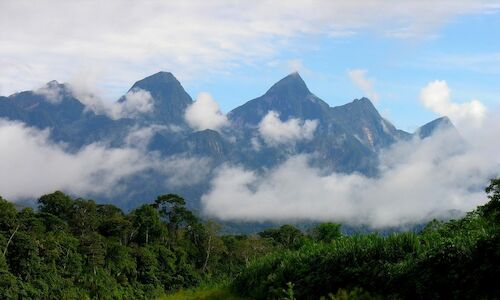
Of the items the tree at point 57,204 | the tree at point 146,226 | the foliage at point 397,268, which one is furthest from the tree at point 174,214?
the foliage at point 397,268

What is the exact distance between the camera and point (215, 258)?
3295 inches

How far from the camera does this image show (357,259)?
1312 centimetres

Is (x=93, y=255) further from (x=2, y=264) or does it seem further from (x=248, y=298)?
(x=248, y=298)

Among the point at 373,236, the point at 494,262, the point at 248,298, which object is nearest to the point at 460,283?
the point at 494,262

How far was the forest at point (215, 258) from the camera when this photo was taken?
421 inches

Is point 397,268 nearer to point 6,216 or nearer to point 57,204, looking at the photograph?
point 6,216

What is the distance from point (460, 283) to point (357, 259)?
11.1 feet

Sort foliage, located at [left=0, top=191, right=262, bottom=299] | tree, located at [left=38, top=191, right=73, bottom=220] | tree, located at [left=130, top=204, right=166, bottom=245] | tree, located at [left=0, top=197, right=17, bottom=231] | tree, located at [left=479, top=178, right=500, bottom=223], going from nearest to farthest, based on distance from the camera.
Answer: tree, located at [left=479, top=178, right=500, bottom=223] → foliage, located at [left=0, top=191, right=262, bottom=299] → tree, located at [left=0, top=197, right=17, bottom=231] → tree, located at [left=38, top=191, right=73, bottom=220] → tree, located at [left=130, top=204, right=166, bottom=245]

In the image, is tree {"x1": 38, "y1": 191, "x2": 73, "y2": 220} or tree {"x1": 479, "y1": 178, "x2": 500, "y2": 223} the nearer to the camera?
tree {"x1": 479, "y1": 178, "x2": 500, "y2": 223}

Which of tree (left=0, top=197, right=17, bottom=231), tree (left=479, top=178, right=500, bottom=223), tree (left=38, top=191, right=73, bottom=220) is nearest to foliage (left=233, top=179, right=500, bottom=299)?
tree (left=479, top=178, right=500, bottom=223)

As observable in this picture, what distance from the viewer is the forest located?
10.7 m

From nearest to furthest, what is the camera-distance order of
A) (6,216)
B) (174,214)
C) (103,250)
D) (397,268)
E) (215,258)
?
(397,268) < (6,216) < (103,250) < (215,258) < (174,214)

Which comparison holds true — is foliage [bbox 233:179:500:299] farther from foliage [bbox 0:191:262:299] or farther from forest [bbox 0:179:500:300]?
foliage [bbox 0:191:262:299]

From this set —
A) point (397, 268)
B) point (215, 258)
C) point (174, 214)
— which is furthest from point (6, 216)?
point (397, 268)
